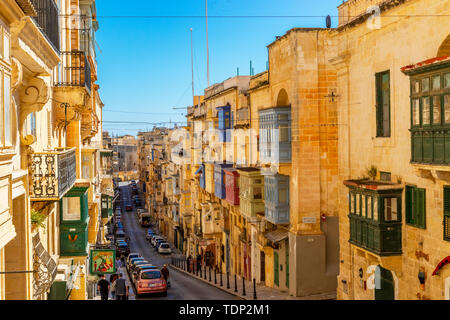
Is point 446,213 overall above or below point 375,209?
above

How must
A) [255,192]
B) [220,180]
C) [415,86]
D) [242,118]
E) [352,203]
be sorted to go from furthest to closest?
1. [220,180]
2. [242,118]
3. [255,192]
4. [352,203]
5. [415,86]

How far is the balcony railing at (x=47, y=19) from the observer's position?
10.5 meters

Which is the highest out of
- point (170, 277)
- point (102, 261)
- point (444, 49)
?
point (444, 49)

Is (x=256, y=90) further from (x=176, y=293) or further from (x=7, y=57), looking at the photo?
(x=7, y=57)

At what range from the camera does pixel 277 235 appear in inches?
1014

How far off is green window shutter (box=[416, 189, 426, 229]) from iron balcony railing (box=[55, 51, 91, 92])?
1020 cm

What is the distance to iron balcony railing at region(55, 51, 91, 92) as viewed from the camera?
1756cm

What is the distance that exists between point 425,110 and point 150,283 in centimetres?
1699

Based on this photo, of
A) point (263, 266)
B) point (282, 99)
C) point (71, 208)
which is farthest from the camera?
point (263, 266)

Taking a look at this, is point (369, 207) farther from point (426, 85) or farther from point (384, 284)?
point (426, 85)

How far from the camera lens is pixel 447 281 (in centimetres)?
1380

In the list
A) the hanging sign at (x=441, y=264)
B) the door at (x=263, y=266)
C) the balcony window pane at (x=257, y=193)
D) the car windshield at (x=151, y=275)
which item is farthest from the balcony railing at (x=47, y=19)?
the door at (x=263, y=266)

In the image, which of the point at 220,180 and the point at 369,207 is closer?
the point at 369,207

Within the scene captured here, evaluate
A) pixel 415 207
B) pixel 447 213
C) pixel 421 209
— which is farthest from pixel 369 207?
pixel 447 213
